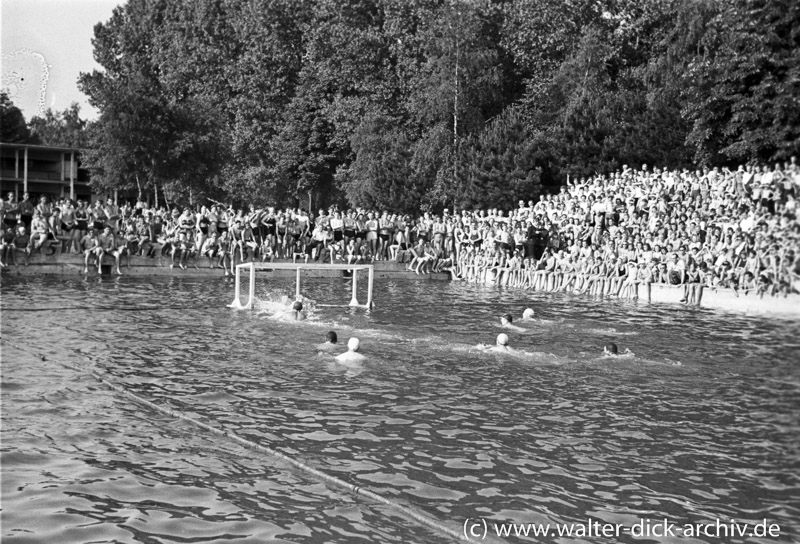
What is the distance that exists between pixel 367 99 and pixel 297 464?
174 ft

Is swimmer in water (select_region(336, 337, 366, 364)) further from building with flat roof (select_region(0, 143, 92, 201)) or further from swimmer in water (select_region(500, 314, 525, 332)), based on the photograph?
building with flat roof (select_region(0, 143, 92, 201))

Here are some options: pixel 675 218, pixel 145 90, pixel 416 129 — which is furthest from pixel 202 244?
pixel 675 218

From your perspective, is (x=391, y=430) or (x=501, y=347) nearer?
(x=391, y=430)

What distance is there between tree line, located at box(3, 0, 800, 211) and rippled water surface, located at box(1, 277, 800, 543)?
704 inches

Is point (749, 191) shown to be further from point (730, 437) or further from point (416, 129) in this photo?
point (416, 129)

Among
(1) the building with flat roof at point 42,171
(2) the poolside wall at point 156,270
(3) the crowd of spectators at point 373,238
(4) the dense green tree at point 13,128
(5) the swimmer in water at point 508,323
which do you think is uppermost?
(4) the dense green tree at point 13,128

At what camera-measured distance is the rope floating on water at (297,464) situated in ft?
23.8

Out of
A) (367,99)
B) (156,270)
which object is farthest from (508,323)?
(367,99)

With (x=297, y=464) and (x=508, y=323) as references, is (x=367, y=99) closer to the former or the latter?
(x=508, y=323)

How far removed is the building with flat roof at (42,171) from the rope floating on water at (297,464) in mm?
63061

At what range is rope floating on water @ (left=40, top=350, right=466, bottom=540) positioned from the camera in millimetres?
7258

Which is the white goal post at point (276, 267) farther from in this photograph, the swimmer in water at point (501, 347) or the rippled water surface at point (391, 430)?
the swimmer in water at point (501, 347)

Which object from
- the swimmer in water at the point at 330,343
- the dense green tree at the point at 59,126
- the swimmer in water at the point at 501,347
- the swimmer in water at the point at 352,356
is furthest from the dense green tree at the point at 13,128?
the swimmer in water at the point at 501,347

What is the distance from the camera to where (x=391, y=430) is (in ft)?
34.9
